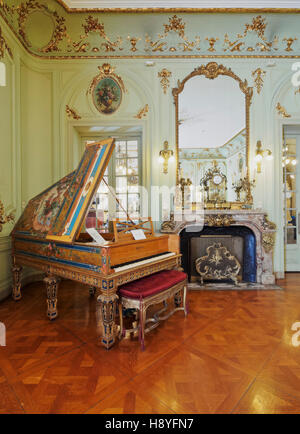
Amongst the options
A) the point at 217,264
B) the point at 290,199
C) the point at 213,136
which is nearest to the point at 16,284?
the point at 217,264

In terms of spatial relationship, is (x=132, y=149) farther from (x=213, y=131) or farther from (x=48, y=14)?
(x=48, y=14)

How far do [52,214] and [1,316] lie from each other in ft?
5.01

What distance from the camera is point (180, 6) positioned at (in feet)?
12.2

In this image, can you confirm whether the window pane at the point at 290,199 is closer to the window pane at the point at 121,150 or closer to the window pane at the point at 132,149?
the window pane at the point at 132,149

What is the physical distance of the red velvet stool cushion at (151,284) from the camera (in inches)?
81.1

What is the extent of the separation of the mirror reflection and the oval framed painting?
130 centimetres

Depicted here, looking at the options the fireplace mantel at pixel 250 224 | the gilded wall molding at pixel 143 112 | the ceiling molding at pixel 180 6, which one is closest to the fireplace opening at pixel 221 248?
the fireplace mantel at pixel 250 224

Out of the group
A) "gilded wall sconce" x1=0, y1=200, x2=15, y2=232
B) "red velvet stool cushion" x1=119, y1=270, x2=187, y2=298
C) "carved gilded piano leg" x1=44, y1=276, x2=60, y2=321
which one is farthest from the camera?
"gilded wall sconce" x1=0, y1=200, x2=15, y2=232

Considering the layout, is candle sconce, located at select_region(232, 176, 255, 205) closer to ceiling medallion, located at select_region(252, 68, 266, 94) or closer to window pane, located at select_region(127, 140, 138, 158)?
ceiling medallion, located at select_region(252, 68, 266, 94)

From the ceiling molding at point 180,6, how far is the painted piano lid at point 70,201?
3.18 metres

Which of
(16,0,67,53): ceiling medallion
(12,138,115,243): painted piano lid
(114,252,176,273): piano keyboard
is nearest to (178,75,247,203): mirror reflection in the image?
(114,252,176,273): piano keyboard

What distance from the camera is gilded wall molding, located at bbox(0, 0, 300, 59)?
12.9ft

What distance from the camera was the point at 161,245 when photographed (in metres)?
2.72

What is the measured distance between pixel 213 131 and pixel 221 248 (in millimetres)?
2304
